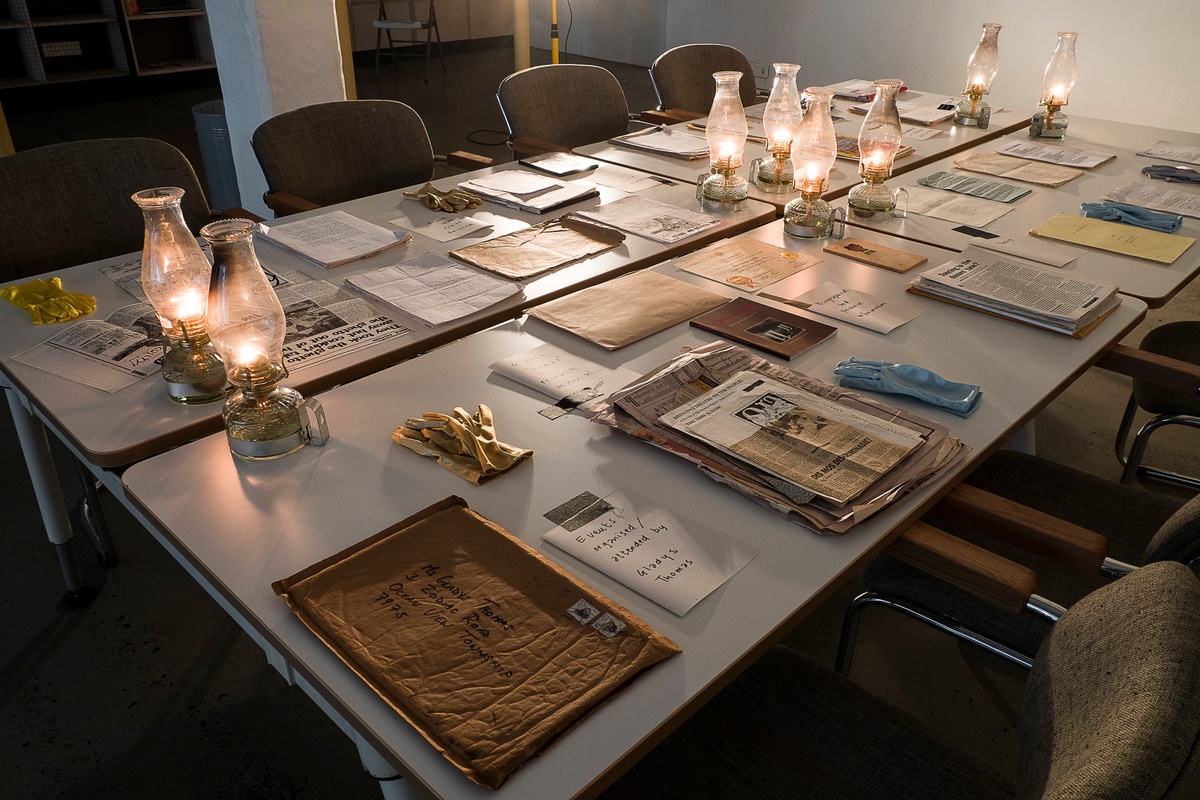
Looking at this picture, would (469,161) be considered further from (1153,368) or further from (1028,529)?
(1028,529)

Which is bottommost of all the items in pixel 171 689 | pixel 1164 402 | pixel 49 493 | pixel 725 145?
pixel 171 689

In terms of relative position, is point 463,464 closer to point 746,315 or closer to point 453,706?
point 453,706

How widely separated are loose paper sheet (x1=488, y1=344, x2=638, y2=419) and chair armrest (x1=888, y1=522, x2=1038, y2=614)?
1.53 ft

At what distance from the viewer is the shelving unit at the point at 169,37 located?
6555 millimetres

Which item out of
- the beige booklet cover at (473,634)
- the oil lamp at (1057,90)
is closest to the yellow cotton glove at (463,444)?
the beige booklet cover at (473,634)

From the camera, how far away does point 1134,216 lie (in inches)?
79.4

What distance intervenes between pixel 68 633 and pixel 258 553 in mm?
1228

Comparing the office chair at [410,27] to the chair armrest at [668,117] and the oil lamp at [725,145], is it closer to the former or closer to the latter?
the chair armrest at [668,117]

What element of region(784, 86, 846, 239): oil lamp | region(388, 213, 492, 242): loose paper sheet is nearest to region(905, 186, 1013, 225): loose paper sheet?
region(784, 86, 846, 239): oil lamp

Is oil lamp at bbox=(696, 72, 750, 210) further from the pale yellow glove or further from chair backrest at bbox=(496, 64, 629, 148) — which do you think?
chair backrest at bbox=(496, 64, 629, 148)

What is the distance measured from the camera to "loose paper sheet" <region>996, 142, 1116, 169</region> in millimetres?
2492

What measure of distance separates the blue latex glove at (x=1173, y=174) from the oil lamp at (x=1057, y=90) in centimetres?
39

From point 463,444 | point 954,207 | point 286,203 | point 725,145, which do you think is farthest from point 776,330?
point 286,203

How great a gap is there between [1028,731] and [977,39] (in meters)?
5.12
